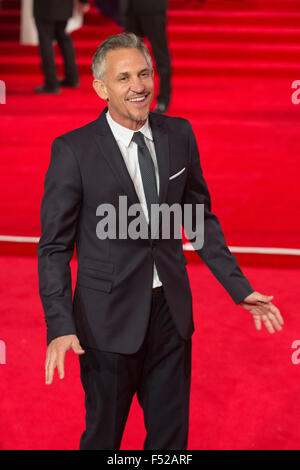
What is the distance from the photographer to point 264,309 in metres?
2.16

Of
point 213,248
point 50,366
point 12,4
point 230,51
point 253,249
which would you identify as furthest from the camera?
point 12,4

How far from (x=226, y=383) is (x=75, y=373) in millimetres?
601

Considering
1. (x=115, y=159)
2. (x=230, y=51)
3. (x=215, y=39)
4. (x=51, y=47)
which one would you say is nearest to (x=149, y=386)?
(x=115, y=159)

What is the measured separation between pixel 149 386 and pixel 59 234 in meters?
0.51

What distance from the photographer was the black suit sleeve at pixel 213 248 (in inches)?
84.1

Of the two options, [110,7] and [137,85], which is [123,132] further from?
[110,7]

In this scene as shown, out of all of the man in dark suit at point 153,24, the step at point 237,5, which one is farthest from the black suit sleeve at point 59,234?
the step at point 237,5

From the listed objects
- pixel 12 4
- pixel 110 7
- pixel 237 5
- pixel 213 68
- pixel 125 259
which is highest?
pixel 12 4

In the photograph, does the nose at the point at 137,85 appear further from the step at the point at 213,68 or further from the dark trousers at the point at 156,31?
the step at the point at 213,68

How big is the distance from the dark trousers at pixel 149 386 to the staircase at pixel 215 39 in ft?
20.5

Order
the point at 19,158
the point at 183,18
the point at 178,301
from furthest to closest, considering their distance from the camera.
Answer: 1. the point at 183,18
2. the point at 19,158
3. the point at 178,301

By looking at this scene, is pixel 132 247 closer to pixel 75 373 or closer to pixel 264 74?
pixel 75 373

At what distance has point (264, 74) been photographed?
26.2ft

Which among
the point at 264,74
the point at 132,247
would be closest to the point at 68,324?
the point at 132,247
